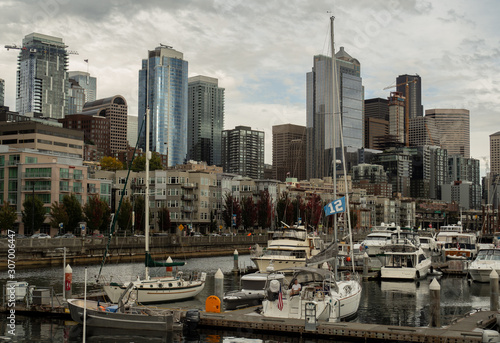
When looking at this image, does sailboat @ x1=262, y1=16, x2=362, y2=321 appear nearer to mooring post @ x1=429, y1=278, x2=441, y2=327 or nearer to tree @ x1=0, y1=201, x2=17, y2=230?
mooring post @ x1=429, y1=278, x2=441, y2=327

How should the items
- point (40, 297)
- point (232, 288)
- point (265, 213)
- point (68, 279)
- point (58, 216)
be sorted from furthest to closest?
point (265, 213), point (58, 216), point (232, 288), point (68, 279), point (40, 297)

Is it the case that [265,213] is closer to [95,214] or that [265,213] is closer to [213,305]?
[95,214]

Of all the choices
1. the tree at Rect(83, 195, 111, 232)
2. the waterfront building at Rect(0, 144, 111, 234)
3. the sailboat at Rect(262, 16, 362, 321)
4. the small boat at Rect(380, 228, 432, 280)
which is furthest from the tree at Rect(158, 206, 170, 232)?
the sailboat at Rect(262, 16, 362, 321)

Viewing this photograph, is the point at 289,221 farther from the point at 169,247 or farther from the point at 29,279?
the point at 29,279

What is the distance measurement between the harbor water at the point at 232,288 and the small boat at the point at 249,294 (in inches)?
76.9

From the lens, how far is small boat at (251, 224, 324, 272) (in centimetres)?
6134

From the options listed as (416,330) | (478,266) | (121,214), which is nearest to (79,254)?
(121,214)

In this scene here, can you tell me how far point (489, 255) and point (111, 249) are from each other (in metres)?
47.9

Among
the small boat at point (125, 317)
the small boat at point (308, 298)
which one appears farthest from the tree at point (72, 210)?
the small boat at point (308, 298)

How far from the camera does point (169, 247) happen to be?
9988 centimetres

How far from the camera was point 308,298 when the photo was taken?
1406 inches

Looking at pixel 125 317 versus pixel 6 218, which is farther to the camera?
pixel 6 218

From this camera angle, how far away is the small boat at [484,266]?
60219 mm

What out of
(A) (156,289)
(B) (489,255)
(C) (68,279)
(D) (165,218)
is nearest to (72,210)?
(D) (165,218)
